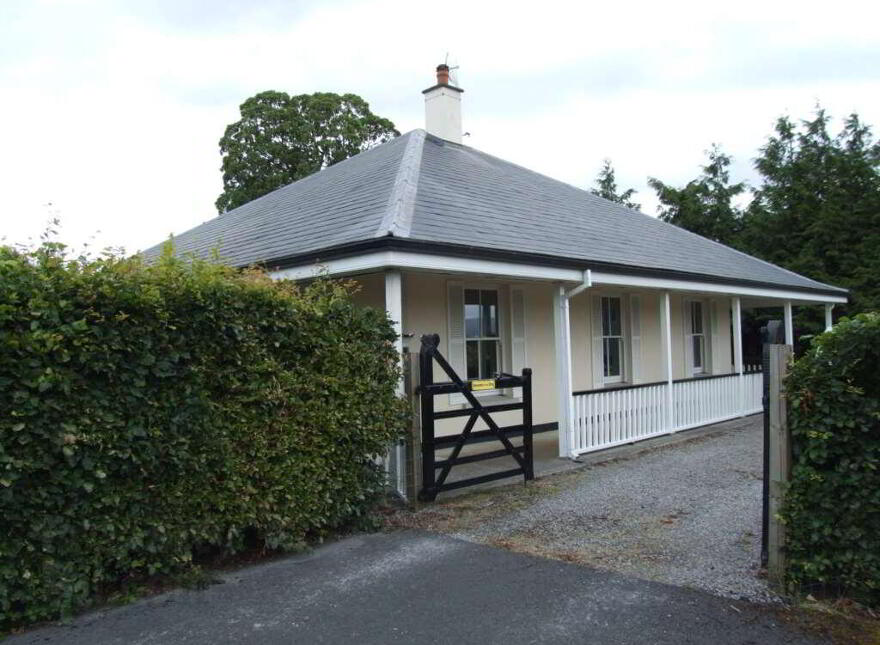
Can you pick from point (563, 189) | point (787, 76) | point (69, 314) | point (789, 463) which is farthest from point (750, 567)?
point (787, 76)

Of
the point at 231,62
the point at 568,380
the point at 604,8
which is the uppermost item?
the point at 231,62

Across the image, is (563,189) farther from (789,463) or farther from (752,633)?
(752,633)

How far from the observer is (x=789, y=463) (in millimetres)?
4090

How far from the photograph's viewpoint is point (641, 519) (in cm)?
598

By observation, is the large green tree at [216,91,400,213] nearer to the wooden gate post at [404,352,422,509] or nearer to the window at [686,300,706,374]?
the window at [686,300,706,374]

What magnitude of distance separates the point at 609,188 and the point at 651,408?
24.4 metres

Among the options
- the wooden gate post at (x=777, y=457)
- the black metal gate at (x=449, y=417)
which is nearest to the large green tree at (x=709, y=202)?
the black metal gate at (x=449, y=417)

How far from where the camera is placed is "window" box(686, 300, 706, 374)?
14.8 meters

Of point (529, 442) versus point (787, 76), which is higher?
point (787, 76)

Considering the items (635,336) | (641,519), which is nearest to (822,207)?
(635,336)

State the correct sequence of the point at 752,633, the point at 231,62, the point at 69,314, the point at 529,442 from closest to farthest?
the point at 752,633, the point at 69,314, the point at 529,442, the point at 231,62

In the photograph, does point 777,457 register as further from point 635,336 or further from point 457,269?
point 635,336

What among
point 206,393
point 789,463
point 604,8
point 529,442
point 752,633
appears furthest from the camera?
point 604,8

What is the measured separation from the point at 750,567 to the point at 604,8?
744 centimetres
